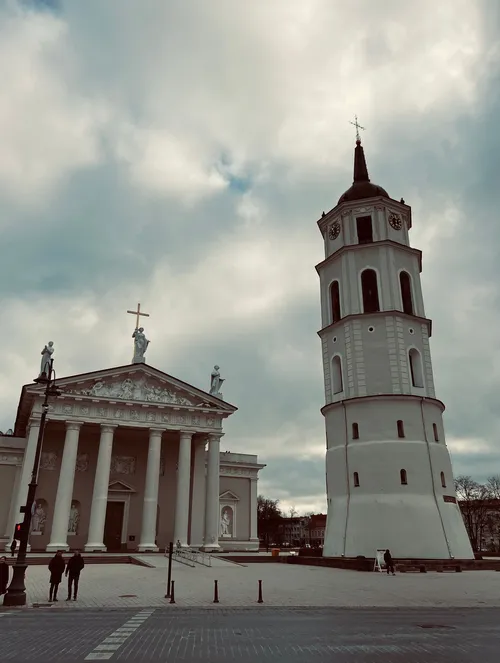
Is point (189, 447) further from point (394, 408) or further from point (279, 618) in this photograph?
point (279, 618)

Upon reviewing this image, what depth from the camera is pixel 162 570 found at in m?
27.4

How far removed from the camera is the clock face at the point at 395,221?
4053 cm

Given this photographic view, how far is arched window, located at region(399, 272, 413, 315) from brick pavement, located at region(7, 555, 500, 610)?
1776 centimetres

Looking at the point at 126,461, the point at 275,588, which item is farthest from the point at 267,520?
the point at 275,588

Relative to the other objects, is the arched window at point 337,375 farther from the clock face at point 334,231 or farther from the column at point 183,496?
the column at point 183,496

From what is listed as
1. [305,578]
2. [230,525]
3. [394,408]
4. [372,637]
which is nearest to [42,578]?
[305,578]

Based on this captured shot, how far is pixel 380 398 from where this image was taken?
34094 millimetres

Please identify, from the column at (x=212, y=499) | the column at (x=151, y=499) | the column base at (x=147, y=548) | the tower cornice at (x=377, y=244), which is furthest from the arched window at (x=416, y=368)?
the column base at (x=147, y=548)

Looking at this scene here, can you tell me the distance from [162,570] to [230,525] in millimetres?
20513

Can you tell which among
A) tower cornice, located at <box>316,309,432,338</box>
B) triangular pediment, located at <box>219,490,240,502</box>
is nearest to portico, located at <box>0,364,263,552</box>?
triangular pediment, located at <box>219,490,240,502</box>

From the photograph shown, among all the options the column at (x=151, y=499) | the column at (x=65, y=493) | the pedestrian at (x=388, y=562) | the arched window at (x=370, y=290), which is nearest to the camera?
the pedestrian at (x=388, y=562)

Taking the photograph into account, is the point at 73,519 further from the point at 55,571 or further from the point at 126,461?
the point at 55,571

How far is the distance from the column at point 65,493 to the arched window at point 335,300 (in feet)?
67.7

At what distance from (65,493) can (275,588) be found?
21.4 meters
